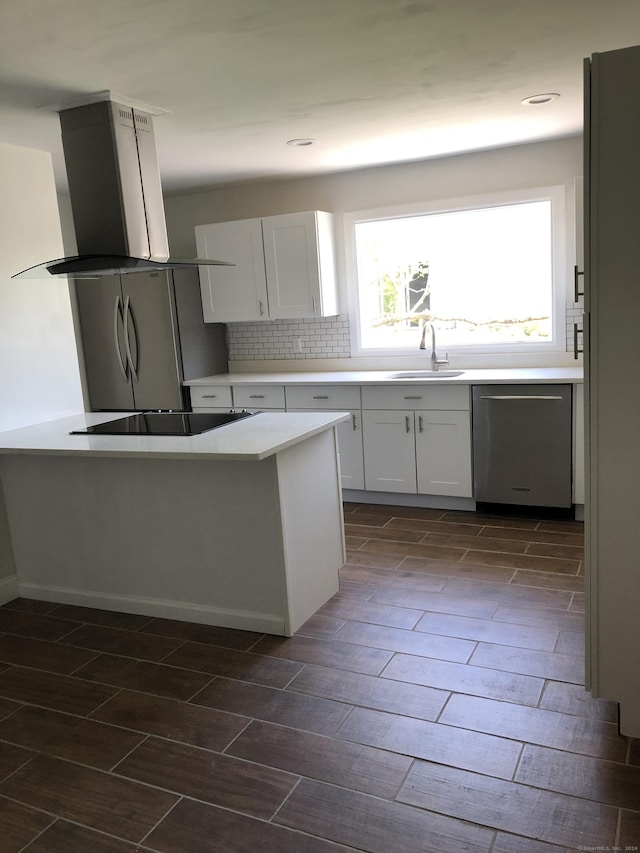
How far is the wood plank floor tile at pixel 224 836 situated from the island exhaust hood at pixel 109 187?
7.25ft

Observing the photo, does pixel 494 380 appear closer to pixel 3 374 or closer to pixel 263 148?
pixel 263 148

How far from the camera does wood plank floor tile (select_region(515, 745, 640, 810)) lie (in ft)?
6.36

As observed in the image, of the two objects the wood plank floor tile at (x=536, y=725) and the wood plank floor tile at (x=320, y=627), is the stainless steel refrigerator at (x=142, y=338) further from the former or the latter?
the wood plank floor tile at (x=536, y=725)

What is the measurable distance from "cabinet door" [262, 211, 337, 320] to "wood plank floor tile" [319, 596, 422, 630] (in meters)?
2.51

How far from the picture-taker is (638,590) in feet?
6.94

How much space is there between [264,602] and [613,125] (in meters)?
2.26

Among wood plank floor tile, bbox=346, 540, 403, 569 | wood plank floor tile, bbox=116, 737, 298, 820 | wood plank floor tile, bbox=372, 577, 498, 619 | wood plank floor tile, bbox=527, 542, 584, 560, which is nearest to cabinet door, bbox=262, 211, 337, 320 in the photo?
wood plank floor tile, bbox=346, 540, 403, 569

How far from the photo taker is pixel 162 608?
3.30m

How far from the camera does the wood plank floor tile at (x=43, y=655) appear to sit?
115 inches

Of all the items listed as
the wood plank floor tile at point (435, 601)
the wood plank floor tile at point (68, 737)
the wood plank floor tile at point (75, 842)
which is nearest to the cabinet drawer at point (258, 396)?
the wood plank floor tile at point (435, 601)

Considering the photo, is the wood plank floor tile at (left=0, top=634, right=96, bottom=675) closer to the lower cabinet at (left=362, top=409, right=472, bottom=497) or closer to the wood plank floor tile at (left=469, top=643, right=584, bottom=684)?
the wood plank floor tile at (left=469, top=643, right=584, bottom=684)

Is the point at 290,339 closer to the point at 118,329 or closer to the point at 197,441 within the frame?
the point at 118,329

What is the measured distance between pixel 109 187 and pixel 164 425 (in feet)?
3.86

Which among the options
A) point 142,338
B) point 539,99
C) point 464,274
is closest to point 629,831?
point 539,99
